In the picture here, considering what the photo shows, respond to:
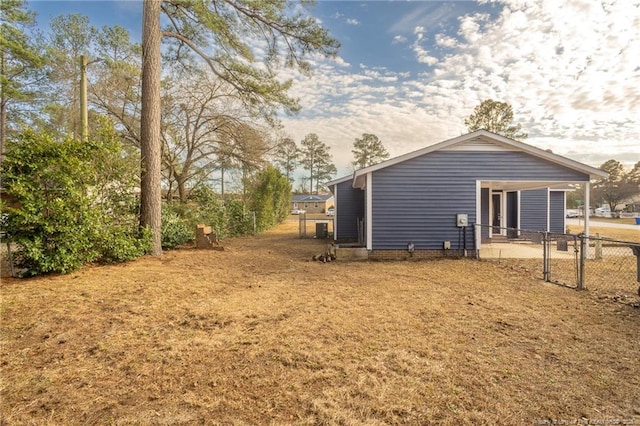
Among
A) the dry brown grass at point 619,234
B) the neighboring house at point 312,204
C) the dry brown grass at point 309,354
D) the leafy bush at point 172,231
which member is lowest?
the dry brown grass at point 309,354

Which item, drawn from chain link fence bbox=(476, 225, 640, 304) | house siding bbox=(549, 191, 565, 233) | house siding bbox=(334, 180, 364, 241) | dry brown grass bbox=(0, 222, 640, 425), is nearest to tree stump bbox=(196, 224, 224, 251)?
dry brown grass bbox=(0, 222, 640, 425)

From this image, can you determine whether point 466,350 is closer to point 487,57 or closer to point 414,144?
point 487,57

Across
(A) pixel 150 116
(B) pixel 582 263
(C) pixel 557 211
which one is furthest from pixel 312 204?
(B) pixel 582 263

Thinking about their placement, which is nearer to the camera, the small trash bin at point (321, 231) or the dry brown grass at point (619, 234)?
the dry brown grass at point (619, 234)

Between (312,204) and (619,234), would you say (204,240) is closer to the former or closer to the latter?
(619,234)

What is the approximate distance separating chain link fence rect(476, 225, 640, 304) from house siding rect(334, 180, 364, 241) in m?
5.59

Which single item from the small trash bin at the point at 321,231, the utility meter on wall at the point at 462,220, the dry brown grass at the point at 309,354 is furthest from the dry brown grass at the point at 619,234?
the dry brown grass at the point at 309,354

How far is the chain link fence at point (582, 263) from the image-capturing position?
5227 millimetres

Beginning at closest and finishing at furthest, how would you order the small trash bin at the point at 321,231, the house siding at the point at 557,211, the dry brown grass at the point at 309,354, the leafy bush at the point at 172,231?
the dry brown grass at the point at 309,354
the leafy bush at the point at 172,231
the house siding at the point at 557,211
the small trash bin at the point at 321,231

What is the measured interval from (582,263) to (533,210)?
9.75 m

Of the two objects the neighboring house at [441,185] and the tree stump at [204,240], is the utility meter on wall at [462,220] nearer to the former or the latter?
Result: the neighboring house at [441,185]

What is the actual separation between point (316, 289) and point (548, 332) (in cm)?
344

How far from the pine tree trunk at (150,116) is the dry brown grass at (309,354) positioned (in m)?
2.84

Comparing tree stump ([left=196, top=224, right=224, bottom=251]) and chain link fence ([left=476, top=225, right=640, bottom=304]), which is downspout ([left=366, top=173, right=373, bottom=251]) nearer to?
chain link fence ([left=476, top=225, right=640, bottom=304])
